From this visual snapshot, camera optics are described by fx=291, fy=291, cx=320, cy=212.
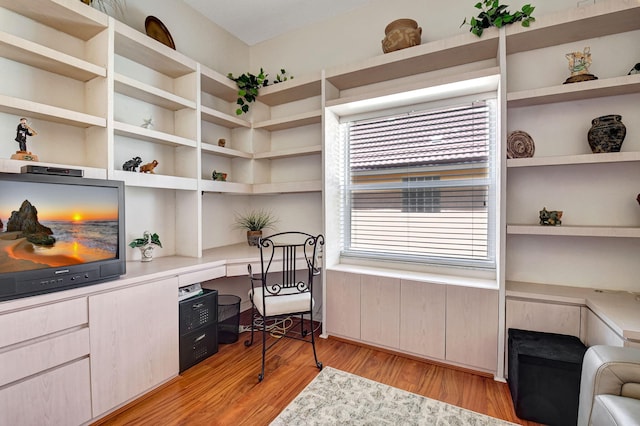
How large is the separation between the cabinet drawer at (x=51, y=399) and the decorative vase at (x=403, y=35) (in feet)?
10.0

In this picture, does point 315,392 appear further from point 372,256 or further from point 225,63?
point 225,63

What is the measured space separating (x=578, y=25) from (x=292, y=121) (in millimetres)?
2282

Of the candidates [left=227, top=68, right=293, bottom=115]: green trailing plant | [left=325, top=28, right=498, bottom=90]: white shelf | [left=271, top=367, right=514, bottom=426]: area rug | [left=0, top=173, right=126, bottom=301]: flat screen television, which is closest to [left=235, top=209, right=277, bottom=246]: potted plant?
[left=227, top=68, right=293, bottom=115]: green trailing plant

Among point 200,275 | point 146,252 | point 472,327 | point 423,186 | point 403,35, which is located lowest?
point 472,327

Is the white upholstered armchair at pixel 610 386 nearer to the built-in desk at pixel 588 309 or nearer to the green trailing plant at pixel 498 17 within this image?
the built-in desk at pixel 588 309

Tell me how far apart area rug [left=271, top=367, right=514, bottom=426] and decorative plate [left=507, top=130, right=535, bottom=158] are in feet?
5.60

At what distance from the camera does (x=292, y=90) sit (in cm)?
300

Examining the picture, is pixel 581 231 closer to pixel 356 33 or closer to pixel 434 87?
pixel 434 87

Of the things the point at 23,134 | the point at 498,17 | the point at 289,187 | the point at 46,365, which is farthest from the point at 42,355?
the point at 498,17

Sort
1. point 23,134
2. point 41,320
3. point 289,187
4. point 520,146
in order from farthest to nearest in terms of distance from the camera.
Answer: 1. point 289,187
2. point 520,146
3. point 23,134
4. point 41,320

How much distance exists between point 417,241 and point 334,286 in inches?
34.1

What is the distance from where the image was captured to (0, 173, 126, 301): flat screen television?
4.68 ft

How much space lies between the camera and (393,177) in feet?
9.07

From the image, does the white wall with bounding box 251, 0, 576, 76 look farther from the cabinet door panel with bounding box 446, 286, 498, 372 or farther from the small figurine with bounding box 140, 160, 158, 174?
the cabinet door panel with bounding box 446, 286, 498, 372
